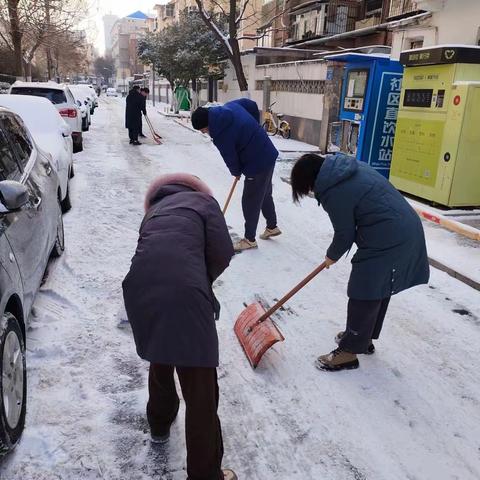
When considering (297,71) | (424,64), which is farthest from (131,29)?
(424,64)

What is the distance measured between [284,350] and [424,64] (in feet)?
17.8

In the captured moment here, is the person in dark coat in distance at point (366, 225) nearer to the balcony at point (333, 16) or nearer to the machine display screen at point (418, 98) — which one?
the machine display screen at point (418, 98)

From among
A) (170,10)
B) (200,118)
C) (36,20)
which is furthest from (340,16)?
(170,10)

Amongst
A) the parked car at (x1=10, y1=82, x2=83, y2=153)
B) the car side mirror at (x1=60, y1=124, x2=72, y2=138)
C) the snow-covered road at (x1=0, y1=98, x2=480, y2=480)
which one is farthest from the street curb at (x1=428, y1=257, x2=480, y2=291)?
the parked car at (x1=10, y1=82, x2=83, y2=153)

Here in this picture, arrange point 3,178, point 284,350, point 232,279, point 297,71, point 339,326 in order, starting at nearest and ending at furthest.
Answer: point 3,178 → point 284,350 → point 339,326 → point 232,279 → point 297,71

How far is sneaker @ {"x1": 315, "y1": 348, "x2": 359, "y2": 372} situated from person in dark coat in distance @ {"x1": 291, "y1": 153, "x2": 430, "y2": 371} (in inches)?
12.4

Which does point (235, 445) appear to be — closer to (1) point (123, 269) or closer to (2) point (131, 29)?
(1) point (123, 269)

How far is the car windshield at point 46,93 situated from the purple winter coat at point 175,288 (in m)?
10.3

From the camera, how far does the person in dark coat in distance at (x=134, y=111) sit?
1334 centimetres

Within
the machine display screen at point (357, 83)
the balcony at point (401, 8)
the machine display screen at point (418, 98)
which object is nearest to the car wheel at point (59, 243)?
the machine display screen at point (418, 98)

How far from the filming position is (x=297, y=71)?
16.2m

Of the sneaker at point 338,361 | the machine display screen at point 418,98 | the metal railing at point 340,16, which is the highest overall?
the metal railing at point 340,16

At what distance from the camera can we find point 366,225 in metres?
2.87

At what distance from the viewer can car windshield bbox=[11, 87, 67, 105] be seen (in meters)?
10.8
